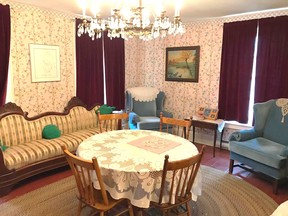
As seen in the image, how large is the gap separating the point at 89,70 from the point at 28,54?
1.13 metres

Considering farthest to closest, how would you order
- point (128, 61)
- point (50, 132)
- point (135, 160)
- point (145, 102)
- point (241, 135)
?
point (128, 61)
point (145, 102)
point (50, 132)
point (241, 135)
point (135, 160)

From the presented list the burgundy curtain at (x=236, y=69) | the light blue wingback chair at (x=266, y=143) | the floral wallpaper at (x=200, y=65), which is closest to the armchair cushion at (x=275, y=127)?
the light blue wingback chair at (x=266, y=143)

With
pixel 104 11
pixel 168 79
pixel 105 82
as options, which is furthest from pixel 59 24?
pixel 168 79

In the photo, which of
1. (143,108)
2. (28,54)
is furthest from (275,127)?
(28,54)

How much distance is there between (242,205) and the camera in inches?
107

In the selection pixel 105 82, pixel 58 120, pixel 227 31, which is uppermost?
pixel 227 31

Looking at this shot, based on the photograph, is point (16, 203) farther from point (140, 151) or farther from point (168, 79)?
point (168, 79)

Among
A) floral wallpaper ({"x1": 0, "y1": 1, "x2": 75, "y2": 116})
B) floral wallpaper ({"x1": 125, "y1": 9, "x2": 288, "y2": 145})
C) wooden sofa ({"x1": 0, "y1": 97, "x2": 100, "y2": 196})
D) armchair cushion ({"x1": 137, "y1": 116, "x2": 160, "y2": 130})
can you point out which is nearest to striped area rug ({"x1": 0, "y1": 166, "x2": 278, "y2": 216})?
wooden sofa ({"x1": 0, "y1": 97, "x2": 100, "y2": 196})

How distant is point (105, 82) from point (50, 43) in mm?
1326

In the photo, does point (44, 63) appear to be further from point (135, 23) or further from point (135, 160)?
point (135, 160)

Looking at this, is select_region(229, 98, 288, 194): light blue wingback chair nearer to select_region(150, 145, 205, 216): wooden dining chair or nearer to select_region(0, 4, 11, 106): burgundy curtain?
select_region(150, 145, 205, 216): wooden dining chair

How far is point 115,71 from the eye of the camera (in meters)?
5.00

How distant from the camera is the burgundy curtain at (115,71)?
4801 mm

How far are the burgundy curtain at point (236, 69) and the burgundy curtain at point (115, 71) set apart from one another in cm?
209
